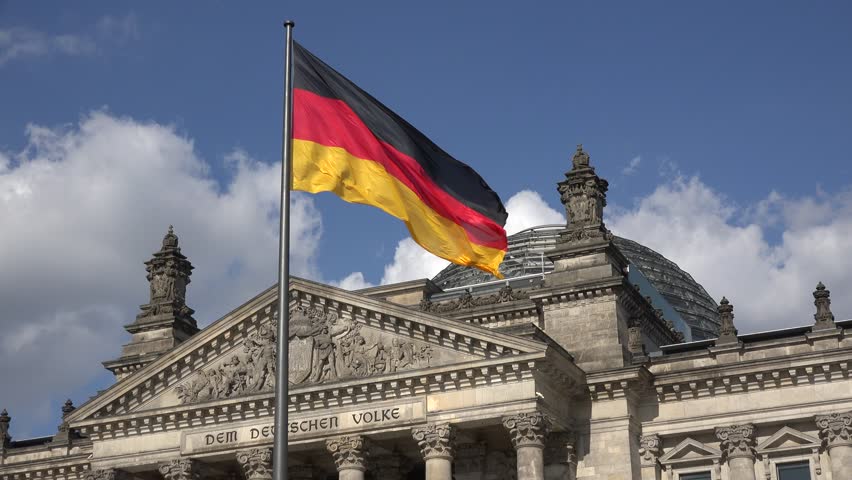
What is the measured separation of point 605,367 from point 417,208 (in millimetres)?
19112

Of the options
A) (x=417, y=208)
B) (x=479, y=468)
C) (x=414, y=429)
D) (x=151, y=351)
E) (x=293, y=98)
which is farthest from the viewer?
(x=151, y=351)

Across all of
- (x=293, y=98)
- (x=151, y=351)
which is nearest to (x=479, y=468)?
(x=151, y=351)

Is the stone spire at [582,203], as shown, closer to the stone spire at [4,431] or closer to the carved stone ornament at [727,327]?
the carved stone ornament at [727,327]

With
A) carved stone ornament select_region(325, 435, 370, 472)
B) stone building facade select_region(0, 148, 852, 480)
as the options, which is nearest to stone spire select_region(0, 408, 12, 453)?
stone building facade select_region(0, 148, 852, 480)

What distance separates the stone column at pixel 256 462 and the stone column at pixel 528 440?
9223 mm

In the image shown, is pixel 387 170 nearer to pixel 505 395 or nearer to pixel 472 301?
pixel 505 395

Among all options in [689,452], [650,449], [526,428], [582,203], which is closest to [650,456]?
[650,449]

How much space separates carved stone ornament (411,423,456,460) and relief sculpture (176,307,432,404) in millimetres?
2401

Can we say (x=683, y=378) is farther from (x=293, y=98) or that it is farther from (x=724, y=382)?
(x=293, y=98)

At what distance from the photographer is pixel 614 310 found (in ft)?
154

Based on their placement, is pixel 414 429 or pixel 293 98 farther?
pixel 414 429

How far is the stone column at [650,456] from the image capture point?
4528 centimetres

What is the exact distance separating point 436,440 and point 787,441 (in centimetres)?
1272

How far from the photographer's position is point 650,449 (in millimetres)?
45438
